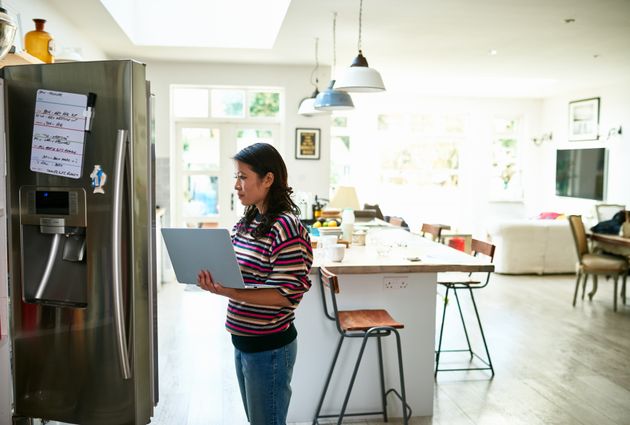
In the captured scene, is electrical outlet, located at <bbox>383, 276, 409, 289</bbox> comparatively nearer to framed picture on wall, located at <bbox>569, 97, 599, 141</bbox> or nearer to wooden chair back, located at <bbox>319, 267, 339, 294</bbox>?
wooden chair back, located at <bbox>319, 267, 339, 294</bbox>

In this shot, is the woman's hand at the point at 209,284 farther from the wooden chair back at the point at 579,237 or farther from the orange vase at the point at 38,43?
the wooden chair back at the point at 579,237

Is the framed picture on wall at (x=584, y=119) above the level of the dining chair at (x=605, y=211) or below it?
above

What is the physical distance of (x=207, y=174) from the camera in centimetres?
766

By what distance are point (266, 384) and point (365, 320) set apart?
1.17 metres

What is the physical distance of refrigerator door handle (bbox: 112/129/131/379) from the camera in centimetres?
201

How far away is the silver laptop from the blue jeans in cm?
25

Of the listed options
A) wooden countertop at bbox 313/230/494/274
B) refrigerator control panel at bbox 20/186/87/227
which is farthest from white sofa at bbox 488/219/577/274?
refrigerator control panel at bbox 20/186/87/227

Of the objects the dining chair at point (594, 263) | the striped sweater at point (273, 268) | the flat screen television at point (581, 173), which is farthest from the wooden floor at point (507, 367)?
the flat screen television at point (581, 173)

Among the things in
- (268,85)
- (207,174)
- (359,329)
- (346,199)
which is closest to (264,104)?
(268,85)

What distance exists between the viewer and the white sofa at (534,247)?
7.48m

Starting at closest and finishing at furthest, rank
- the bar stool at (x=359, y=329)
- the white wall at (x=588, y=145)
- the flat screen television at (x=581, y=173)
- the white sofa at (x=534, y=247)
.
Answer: the bar stool at (x=359, y=329), the white sofa at (x=534, y=247), the white wall at (x=588, y=145), the flat screen television at (x=581, y=173)

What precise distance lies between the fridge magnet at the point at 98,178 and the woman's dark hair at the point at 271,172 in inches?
20.2

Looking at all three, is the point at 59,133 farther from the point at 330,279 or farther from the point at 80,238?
the point at 330,279

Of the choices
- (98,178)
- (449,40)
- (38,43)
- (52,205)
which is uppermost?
(449,40)
